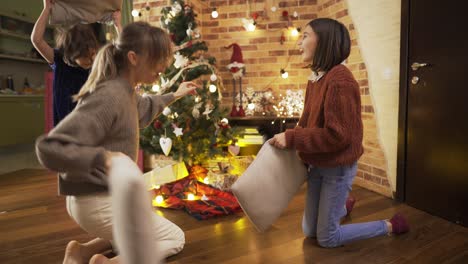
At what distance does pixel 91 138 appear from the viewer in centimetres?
104

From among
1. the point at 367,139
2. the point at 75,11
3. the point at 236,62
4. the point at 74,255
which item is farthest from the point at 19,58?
the point at 367,139

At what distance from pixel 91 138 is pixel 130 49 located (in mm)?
377

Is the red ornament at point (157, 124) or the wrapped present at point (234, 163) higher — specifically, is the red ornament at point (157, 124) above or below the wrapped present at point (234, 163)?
above

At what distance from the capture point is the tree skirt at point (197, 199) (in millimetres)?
2395

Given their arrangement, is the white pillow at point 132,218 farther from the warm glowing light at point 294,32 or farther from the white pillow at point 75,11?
the warm glowing light at point 294,32

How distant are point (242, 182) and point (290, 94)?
228cm

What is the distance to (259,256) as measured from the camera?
1773mm

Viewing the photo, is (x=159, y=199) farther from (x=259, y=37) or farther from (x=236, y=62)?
(x=259, y=37)

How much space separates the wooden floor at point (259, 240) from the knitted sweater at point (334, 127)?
1.58 ft

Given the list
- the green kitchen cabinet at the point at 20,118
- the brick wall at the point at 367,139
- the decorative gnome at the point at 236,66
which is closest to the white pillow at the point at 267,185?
the brick wall at the point at 367,139

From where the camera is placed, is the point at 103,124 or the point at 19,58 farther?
the point at 19,58

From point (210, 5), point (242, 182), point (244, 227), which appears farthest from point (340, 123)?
point (210, 5)

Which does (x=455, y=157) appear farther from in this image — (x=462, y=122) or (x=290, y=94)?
(x=290, y=94)

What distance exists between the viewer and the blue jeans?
1.79m
